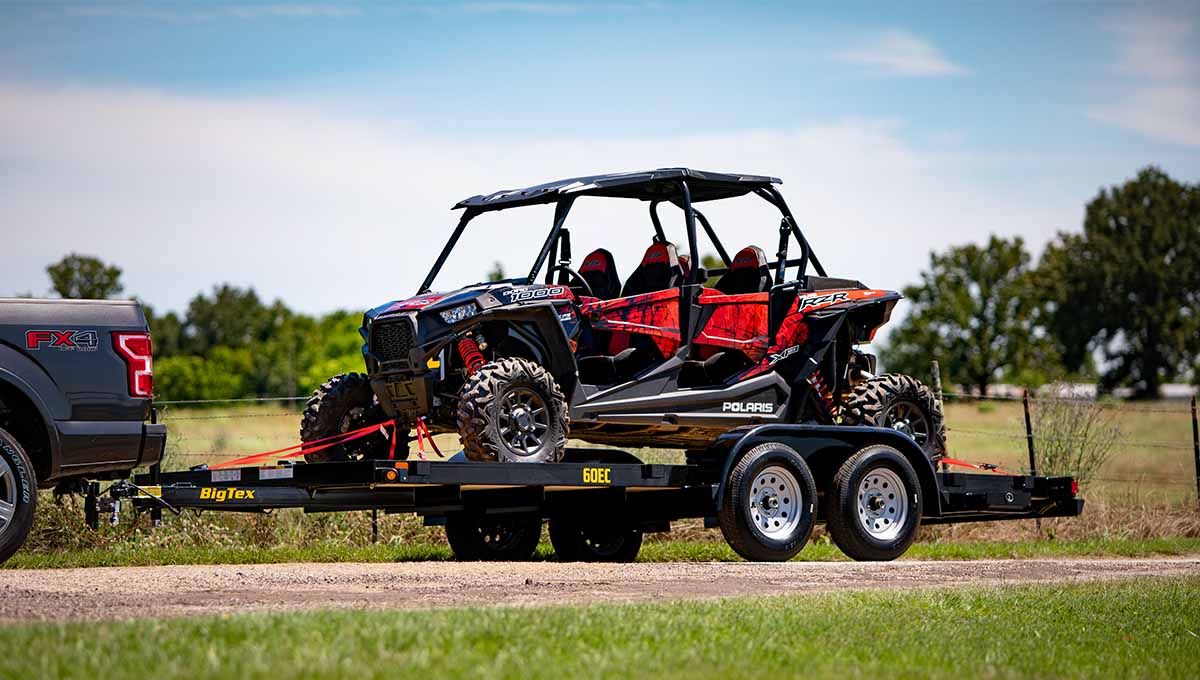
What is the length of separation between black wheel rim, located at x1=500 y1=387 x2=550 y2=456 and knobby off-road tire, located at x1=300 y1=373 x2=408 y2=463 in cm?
138

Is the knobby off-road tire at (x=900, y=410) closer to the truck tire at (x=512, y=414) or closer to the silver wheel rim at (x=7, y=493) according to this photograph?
the truck tire at (x=512, y=414)

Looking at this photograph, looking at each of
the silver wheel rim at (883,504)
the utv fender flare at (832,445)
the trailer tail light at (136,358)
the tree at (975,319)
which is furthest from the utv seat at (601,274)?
the tree at (975,319)

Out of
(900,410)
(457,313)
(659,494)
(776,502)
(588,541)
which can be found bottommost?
(588,541)

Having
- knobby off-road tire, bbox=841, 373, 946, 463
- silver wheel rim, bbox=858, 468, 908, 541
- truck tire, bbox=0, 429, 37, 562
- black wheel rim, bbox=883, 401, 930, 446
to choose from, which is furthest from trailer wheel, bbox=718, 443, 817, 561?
truck tire, bbox=0, 429, 37, 562

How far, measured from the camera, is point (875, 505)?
14203 millimetres

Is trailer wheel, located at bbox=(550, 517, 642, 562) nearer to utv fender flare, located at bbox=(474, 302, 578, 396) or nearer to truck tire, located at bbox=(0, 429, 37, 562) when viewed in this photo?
utv fender flare, located at bbox=(474, 302, 578, 396)

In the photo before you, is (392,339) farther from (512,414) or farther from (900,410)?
(900,410)

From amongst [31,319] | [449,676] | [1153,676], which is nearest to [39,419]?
[31,319]

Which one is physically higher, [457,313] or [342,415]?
[457,313]

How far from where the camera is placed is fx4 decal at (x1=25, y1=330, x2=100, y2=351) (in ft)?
35.8

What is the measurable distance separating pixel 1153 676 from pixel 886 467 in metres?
5.63

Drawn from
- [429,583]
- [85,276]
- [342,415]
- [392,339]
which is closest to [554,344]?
[392,339]

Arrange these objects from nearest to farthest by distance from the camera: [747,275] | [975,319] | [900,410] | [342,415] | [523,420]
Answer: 1. [523,420]
2. [342,415]
3. [747,275]
4. [900,410]
5. [975,319]

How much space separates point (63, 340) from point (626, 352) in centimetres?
471
